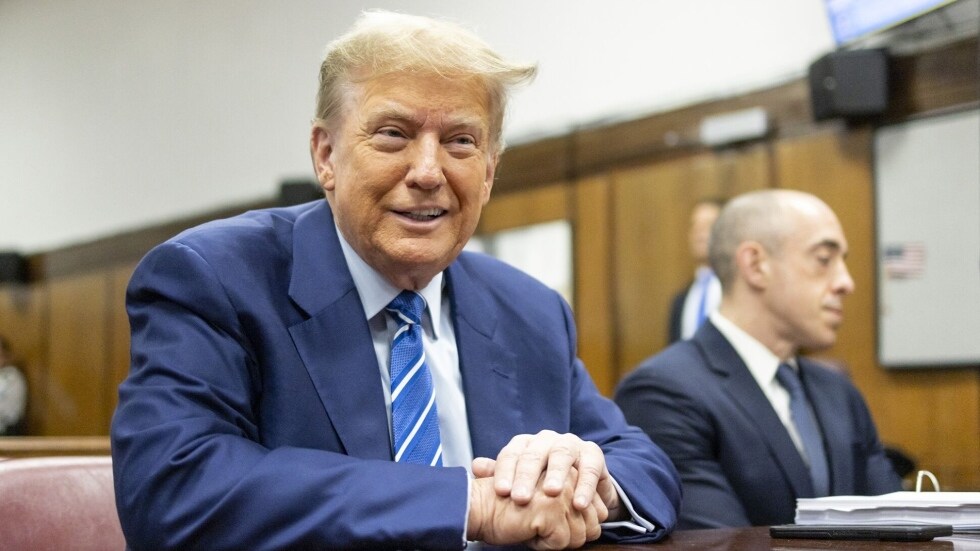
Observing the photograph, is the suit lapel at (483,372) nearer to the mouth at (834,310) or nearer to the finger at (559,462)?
the finger at (559,462)

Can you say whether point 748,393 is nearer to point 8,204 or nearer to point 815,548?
point 815,548

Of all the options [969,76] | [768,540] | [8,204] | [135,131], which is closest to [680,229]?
[969,76]

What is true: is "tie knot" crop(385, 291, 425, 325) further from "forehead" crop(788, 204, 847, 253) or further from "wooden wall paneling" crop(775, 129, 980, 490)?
"wooden wall paneling" crop(775, 129, 980, 490)

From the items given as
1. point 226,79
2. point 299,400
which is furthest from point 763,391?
point 226,79

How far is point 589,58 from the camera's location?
7043 millimetres

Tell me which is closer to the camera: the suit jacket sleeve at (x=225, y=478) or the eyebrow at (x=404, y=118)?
the suit jacket sleeve at (x=225, y=478)

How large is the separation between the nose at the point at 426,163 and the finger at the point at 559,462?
0.43m

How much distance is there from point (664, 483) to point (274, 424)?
1.92 ft

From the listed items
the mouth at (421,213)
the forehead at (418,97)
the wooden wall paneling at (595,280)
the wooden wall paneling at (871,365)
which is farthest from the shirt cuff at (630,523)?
the wooden wall paneling at (595,280)

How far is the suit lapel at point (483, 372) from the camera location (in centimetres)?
174

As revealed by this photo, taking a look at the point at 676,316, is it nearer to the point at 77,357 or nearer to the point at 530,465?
the point at 530,465

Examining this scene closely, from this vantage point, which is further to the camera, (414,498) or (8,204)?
(8,204)

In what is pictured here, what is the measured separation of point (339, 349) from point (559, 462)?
387mm

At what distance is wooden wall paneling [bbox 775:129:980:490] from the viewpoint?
17.0 ft
